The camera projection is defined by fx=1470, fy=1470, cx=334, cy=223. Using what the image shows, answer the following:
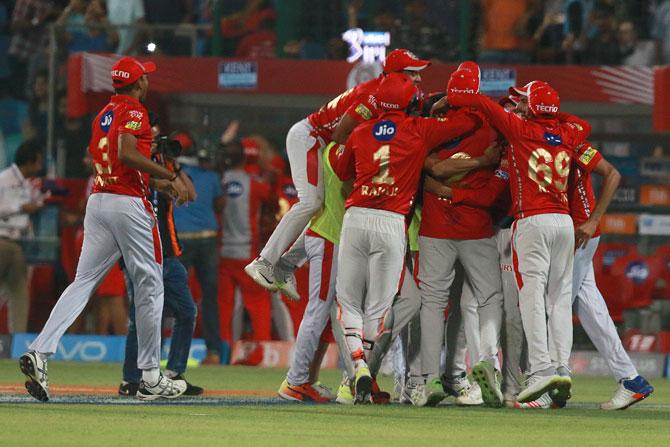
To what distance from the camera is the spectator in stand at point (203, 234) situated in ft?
48.8

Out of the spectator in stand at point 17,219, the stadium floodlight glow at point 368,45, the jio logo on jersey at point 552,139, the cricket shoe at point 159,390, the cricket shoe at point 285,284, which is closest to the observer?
the jio logo on jersey at point 552,139

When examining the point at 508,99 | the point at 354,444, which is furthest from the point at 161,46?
the point at 354,444

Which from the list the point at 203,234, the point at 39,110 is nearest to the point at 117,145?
the point at 203,234

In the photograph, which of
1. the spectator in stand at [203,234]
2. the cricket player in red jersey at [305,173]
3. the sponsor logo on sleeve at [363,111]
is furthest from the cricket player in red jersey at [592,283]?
the spectator in stand at [203,234]

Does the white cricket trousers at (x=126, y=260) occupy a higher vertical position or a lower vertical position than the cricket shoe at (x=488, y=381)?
higher

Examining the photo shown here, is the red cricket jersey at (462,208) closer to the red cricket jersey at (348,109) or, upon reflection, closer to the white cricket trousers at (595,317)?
the red cricket jersey at (348,109)

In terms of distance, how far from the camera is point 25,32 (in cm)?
1883

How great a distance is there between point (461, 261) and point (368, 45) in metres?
6.55

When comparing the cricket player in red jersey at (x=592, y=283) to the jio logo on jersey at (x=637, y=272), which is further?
the jio logo on jersey at (x=637, y=272)

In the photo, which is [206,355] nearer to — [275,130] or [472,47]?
[275,130]

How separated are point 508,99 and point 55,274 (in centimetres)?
749

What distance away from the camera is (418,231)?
10.4 metres

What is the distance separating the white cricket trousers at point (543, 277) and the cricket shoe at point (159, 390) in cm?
246

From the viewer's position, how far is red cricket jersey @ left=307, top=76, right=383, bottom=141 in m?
10.2
